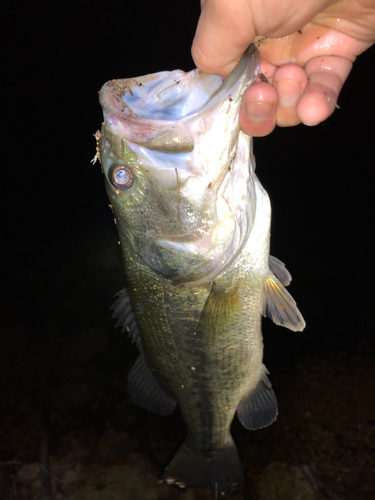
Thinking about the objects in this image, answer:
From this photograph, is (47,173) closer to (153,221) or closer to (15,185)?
(15,185)

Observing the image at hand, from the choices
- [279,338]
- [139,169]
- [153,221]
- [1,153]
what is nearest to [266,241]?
[153,221]

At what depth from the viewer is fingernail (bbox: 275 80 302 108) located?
1.24m

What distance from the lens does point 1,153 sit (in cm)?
459

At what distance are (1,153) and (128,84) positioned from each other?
14.4 ft

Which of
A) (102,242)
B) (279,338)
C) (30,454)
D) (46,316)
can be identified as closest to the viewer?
(30,454)

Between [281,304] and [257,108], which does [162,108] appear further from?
[281,304]

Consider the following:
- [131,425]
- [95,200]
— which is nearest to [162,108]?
[131,425]

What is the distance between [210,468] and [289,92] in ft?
7.90

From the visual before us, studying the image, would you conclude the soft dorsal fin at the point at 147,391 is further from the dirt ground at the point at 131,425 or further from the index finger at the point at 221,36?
the index finger at the point at 221,36

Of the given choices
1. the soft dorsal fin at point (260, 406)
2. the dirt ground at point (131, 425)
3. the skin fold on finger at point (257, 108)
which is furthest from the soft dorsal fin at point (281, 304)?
the dirt ground at point (131, 425)

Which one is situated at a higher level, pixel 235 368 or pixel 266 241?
pixel 266 241

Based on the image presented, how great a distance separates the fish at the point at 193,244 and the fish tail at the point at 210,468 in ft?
0.74

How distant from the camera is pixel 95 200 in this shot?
4.47 metres

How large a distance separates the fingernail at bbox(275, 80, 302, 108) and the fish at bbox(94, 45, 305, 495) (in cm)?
21
